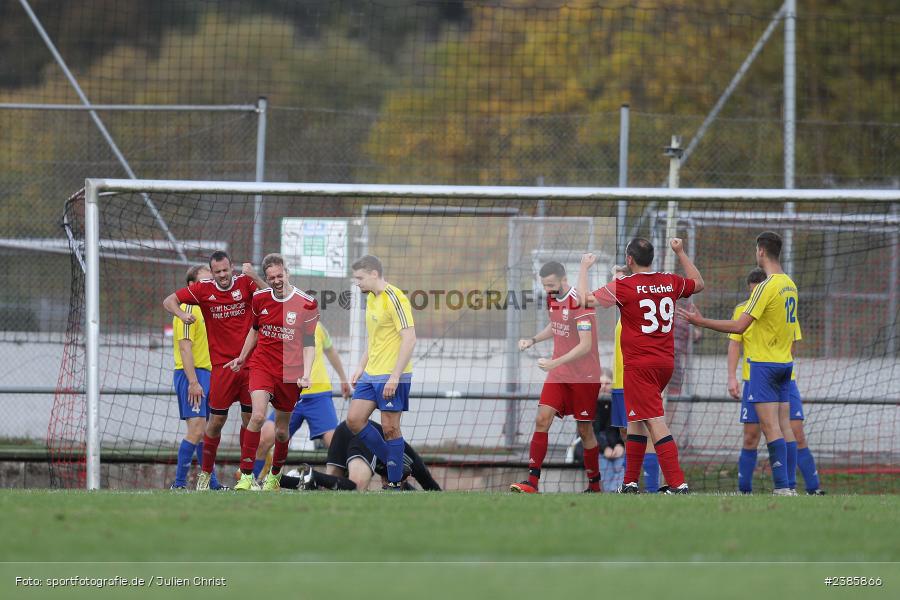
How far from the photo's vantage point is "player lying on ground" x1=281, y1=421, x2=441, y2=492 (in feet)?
31.8

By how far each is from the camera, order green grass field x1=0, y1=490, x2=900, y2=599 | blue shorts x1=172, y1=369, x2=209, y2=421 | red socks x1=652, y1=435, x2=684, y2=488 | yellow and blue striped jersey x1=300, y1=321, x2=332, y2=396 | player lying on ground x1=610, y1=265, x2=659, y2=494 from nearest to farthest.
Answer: green grass field x1=0, y1=490, x2=900, y2=599 → red socks x1=652, y1=435, x2=684, y2=488 → player lying on ground x1=610, y1=265, x2=659, y2=494 → blue shorts x1=172, y1=369, x2=209, y2=421 → yellow and blue striped jersey x1=300, y1=321, x2=332, y2=396

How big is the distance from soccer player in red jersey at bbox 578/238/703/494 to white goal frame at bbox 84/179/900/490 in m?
1.55

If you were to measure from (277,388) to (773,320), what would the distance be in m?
4.11

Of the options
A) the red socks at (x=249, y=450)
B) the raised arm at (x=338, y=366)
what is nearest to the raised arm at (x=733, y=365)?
the raised arm at (x=338, y=366)

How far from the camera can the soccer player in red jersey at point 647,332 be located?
8398 millimetres

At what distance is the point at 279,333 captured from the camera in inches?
371

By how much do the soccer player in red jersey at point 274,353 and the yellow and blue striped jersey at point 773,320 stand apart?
3.65 m

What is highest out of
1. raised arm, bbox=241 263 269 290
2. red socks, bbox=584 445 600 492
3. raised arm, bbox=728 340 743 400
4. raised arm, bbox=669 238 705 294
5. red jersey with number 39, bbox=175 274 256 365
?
raised arm, bbox=669 238 705 294

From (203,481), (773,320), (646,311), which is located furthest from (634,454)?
(203,481)

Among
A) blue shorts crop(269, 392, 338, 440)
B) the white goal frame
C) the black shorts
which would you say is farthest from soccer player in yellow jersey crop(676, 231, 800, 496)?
blue shorts crop(269, 392, 338, 440)

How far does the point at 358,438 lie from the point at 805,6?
18032 mm

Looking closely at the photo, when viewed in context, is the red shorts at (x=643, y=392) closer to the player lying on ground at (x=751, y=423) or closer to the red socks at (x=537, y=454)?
the red socks at (x=537, y=454)

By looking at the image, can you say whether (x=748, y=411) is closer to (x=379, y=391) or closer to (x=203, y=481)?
(x=379, y=391)

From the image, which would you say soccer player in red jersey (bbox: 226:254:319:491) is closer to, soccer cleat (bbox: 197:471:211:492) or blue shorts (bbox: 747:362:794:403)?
soccer cleat (bbox: 197:471:211:492)
